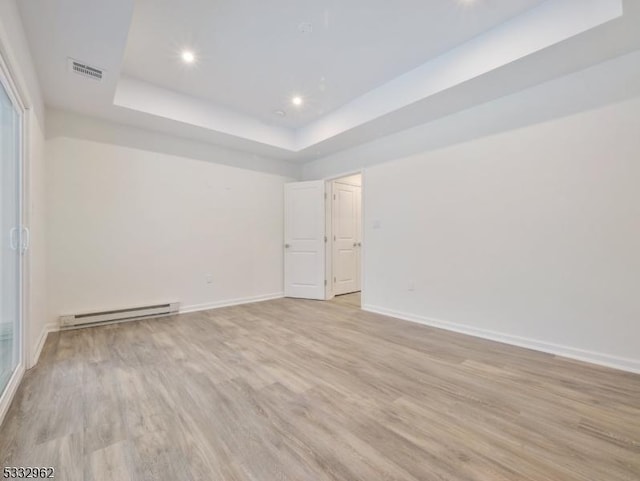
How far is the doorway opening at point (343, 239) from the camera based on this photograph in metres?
5.14

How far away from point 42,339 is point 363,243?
3.91 metres

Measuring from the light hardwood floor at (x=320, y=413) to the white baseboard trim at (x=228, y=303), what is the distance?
122 centimetres

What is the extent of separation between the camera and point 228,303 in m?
4.60

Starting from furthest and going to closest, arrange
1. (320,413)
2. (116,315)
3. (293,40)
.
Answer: (116,315) → (293,40) → (320,413)

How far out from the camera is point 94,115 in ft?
11.4

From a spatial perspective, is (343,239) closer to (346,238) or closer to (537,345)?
(346,238)

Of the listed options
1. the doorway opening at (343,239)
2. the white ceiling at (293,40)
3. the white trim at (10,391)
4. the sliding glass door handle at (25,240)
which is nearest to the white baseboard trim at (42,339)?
the white trim at (10,391)

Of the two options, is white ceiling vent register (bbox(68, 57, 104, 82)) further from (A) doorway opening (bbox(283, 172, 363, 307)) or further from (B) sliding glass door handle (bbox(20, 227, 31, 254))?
(A) doorway opening (bbox(283, 172, 363, 307))

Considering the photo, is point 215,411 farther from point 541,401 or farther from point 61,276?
point 61,276

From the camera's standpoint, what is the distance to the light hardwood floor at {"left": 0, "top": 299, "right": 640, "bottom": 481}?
4.38ft

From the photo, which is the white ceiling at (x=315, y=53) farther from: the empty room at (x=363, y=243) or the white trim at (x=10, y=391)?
the white trim at (x=10, y=391)

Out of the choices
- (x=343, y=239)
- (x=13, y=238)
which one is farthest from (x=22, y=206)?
(x=343, y=239)

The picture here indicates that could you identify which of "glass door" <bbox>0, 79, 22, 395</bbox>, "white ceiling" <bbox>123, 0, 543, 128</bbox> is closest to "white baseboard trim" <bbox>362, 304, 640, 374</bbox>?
"white ceiling" <bbox>123, 0, 543, 128</bbox>

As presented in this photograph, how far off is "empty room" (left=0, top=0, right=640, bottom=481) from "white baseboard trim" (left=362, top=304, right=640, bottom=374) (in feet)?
0.06
